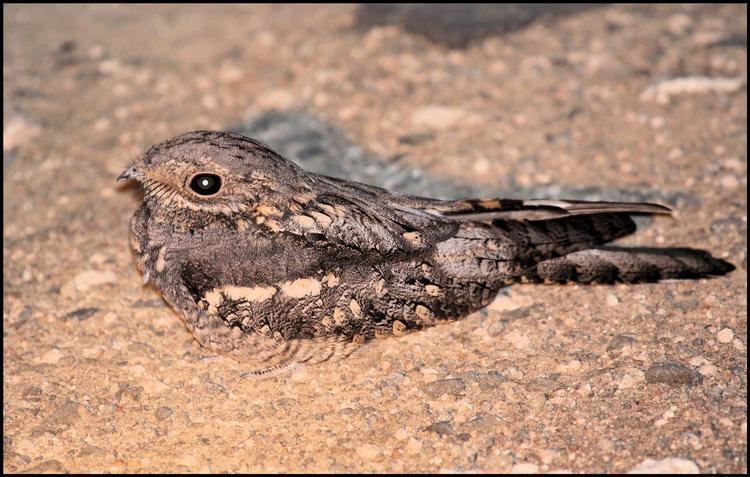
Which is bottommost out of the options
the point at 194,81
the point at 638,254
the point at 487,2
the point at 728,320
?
the point at 728,320

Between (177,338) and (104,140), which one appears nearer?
(177,338)

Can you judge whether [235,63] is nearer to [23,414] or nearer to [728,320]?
[23,414]

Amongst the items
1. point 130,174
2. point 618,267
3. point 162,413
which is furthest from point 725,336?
point 130,174

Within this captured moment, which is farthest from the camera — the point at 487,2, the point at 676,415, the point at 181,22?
the point at 181,22

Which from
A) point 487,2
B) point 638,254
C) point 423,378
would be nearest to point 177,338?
point 423,378

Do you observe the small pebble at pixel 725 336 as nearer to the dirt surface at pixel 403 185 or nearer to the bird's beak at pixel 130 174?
the dirt surface at pixel 403 185

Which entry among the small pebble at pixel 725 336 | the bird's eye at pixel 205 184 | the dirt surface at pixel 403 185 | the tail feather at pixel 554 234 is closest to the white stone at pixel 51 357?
the dirt surface at pixel 403 185

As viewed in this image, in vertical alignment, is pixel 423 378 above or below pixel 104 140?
below
